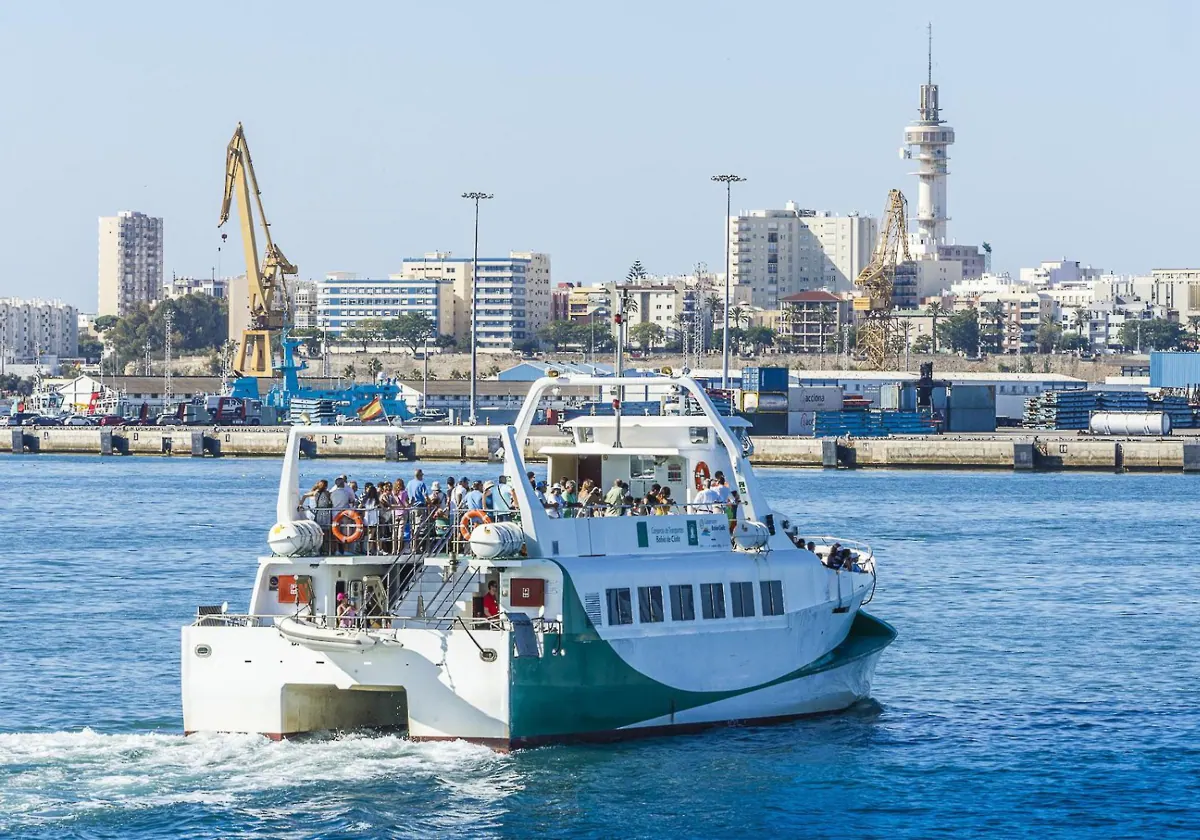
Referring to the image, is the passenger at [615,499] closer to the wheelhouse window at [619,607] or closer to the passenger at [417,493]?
the wheelhouse window at [619,607]

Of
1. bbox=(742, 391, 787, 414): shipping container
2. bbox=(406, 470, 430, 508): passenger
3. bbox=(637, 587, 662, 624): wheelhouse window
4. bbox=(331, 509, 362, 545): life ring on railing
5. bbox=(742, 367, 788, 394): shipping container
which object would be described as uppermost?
bbox=(742, 367, 788, 394): shipping container

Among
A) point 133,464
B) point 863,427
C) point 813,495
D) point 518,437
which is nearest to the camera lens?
point 518,437

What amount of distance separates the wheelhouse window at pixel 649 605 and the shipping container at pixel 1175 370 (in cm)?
16569

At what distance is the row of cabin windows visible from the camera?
91.8 feet

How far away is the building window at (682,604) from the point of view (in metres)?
28.8

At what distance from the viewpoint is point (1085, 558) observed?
5822 cm

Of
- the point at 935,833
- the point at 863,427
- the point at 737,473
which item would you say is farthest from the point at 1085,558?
the point at 863,427

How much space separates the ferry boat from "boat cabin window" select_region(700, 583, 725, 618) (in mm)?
22

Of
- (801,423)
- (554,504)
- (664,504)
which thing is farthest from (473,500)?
(801,423)

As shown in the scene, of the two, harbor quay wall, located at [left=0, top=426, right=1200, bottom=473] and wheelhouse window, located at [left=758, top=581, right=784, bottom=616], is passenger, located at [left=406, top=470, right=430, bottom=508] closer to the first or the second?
wheelhouse window, located at [left=758, top=581, right=784, bottom=616]

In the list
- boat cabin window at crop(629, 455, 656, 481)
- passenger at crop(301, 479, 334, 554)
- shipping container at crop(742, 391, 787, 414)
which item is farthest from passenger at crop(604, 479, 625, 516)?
shipping container at crop(742, 391, 787, 414)

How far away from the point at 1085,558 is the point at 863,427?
7356 cm

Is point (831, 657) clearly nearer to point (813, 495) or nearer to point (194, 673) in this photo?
point (194, 673)

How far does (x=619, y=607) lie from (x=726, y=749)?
283cm
